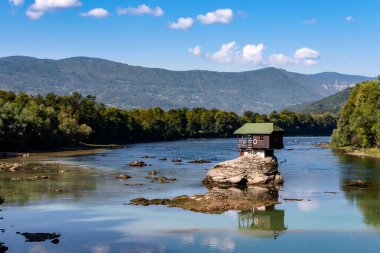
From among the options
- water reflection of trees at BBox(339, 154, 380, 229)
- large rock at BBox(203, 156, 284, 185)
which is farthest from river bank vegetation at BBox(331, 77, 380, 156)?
large rock at BBox(203, 156, 284, 185)

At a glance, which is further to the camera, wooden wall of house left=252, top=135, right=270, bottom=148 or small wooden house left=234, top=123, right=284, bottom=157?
small wooden house left=234, top=123, right=284, bottom=157

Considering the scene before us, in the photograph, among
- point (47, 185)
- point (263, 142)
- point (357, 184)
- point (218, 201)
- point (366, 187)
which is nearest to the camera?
point (218, 201)

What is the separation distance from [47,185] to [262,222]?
37.1m

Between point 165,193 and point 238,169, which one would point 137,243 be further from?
point 238,169

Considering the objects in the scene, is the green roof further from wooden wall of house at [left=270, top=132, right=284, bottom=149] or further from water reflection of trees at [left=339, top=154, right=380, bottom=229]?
water reflection of trees at [left=339, top=154, right=380, bottom=229]

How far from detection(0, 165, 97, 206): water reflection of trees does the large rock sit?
62.5ft

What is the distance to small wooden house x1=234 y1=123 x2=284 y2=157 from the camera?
82125mm

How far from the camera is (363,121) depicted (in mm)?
138625

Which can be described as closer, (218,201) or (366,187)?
(218,201)

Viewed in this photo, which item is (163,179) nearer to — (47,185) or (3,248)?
(47,185)

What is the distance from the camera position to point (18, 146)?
146250 mm

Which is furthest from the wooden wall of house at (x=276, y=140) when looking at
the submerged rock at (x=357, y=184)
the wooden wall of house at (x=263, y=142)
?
the submerged rock at (x=357, y=184)

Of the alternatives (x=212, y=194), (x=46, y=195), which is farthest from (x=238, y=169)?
(x=46, y=195)

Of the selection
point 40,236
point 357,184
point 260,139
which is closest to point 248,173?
point 260,139
